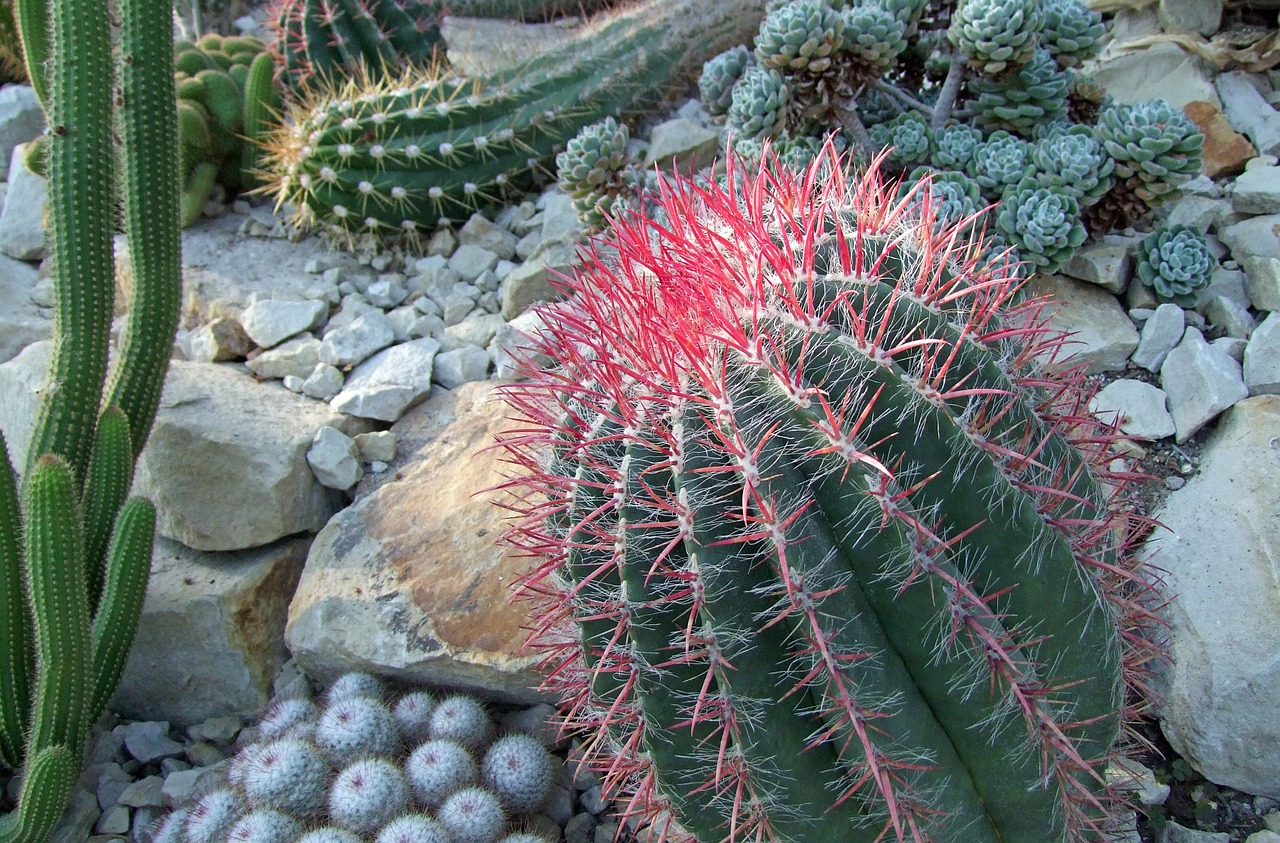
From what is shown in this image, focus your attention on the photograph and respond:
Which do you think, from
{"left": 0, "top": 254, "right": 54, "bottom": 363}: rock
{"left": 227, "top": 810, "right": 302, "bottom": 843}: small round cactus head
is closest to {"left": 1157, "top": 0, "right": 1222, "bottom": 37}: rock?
{"left": 227, "top": 810, "right": 302, "bottom": 843}: small round cactus head

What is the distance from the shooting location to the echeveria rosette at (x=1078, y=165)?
2373 millimetres

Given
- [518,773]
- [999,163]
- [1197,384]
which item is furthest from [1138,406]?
[518,773]

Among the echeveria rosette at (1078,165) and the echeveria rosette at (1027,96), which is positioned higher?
the echeveria rosette at (1027,96)

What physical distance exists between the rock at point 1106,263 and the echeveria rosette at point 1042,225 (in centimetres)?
14

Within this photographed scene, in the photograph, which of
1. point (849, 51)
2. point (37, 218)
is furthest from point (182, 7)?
point (849, 51)

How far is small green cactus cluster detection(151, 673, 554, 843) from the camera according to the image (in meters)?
1.79

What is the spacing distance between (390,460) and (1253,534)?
6.96 feet

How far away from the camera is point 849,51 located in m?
2.54

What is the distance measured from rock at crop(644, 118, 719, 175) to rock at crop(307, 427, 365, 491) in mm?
1412

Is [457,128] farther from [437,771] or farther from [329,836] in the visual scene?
[329,836]

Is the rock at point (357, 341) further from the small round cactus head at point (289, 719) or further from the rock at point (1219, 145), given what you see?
the rock at point (1219, 145)

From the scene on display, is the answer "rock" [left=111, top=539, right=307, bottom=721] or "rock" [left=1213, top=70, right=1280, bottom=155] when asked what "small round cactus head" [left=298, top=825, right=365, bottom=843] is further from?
"rock" [left=1213, top=70, right=1280, bottom=155]

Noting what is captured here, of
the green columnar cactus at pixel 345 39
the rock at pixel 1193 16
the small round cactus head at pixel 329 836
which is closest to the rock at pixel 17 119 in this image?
the green columnar cactus at pixel 345 39

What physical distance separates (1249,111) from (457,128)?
250 cm
